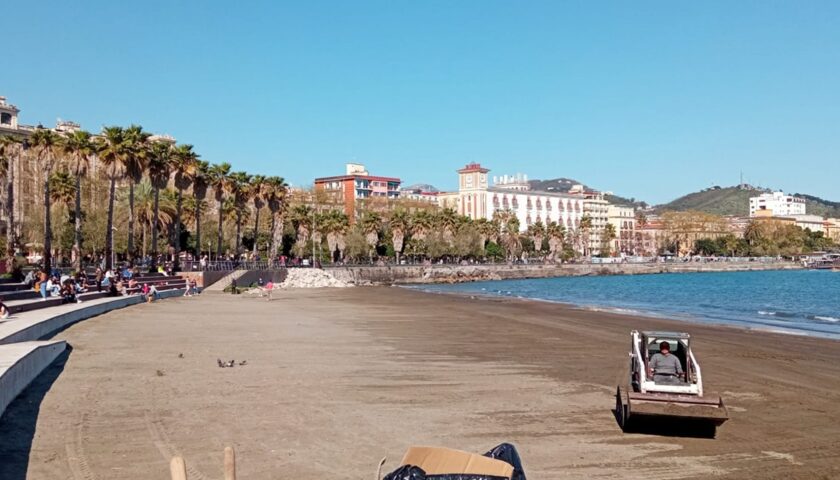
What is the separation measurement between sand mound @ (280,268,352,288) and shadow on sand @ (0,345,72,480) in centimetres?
6292

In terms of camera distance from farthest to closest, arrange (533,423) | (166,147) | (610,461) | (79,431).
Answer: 1. (166,147)
2. (533,423)
3. (79,431)
4. (610,461)

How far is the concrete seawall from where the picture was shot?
340 feet

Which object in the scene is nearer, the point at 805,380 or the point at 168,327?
the point at 805,380

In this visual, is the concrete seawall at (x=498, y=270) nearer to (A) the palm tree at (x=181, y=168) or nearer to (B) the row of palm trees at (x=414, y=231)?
(B) the row of palm trees at (x=414, y=231)

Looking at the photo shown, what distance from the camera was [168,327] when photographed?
27391mm

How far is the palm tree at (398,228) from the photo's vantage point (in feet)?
388

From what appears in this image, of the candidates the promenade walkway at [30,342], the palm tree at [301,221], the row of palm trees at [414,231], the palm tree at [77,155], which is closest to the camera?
the promenade walkway at [30,342]

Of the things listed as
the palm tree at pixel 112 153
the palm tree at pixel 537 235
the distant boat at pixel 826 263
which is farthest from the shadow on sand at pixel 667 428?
the distant boat at pixel 826 263

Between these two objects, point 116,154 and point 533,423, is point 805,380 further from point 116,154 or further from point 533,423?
point 116,154

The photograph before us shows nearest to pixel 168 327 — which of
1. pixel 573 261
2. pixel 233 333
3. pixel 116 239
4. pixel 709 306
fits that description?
pixel 233 333

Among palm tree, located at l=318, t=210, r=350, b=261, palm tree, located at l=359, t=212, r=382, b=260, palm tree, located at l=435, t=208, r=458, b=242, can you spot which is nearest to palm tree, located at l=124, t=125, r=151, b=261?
palm tree, located at l=318, t=210, r=350, b=261

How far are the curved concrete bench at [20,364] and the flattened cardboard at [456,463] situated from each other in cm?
847

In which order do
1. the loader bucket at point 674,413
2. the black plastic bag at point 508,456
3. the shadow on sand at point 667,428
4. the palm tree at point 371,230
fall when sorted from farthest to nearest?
the palm tree at point 371,230
the shadow on sand at point 667,428
the loader bucket at point 674,413
the black plastic bag at point 508,456

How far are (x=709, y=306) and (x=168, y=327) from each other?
40005 millimetres
